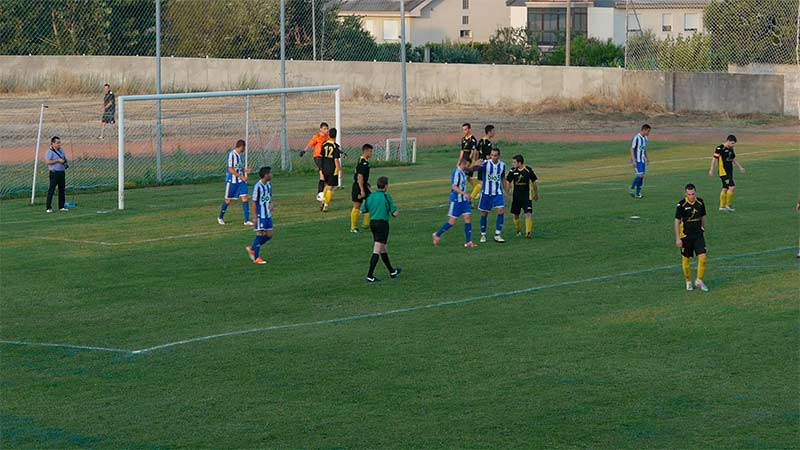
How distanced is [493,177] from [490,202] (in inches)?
21.1

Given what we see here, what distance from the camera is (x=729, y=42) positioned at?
5747cm

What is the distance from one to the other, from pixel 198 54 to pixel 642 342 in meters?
35.9

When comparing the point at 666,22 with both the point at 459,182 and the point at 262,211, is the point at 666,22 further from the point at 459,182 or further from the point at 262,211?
the point at 262,211

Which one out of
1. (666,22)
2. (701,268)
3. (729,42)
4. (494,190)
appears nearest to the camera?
(701,268)

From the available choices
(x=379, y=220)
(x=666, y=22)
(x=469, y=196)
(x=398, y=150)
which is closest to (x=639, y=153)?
(x=469, y=196)

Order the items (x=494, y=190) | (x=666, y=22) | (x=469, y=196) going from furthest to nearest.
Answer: (x=666, y=22) → (x=469, y=196) → (x=494, y=190)

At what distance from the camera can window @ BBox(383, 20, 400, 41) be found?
4220 inches

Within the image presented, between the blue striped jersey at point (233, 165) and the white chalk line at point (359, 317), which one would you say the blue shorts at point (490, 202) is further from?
the blue striped jersey at point (233, 165)

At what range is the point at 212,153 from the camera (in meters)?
40.8

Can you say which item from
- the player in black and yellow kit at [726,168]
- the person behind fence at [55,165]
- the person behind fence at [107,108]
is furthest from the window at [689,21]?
the person behind fence at [55,165]

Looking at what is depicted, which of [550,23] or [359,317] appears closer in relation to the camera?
[359,317]

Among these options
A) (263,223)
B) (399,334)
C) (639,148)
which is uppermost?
(639,148)

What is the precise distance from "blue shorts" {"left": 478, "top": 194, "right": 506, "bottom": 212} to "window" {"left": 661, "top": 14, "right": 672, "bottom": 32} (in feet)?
216

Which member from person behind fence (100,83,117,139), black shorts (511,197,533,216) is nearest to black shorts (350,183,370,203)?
black shorts (511,197,533,216)
